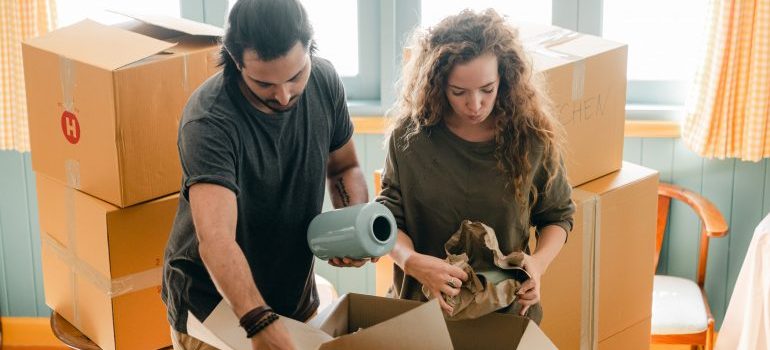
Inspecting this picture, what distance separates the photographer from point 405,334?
1499 mm

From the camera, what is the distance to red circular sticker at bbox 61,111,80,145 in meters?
2.20

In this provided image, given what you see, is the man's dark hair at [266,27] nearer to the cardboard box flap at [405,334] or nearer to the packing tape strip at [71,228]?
the cardboard box flap at [405,334]

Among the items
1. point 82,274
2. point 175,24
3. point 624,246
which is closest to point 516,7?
point 624,246

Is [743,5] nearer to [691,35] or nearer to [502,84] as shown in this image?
[691,35]

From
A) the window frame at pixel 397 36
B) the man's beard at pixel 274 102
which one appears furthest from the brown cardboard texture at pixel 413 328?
the window frame at pixel 397 36

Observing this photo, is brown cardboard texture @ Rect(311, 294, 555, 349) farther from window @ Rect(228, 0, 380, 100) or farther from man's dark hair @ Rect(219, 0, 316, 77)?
window @ Rect(228, 0, 380, 100)

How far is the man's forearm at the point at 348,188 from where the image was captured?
193 centimetres

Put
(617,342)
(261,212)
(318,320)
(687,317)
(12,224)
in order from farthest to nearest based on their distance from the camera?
(12,224), (687,317), (617,342), (261,212), (318,320)

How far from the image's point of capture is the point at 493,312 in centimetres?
165

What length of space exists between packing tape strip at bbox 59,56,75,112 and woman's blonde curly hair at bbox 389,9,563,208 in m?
0.77

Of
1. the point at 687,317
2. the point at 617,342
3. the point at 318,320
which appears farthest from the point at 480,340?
the point at 687,317

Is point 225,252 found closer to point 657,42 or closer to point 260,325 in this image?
point 260,325

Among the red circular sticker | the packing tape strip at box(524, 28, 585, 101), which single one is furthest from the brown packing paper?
the red circular sticker

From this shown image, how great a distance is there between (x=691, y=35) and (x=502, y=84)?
1621 mm
